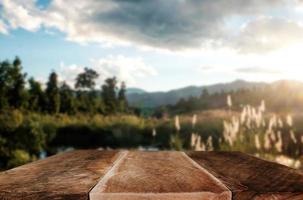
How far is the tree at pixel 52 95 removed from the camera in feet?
99.7

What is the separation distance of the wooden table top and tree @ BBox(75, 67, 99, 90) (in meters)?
51.5

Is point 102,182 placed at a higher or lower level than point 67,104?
higher

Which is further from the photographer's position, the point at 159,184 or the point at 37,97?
the point at 37,97

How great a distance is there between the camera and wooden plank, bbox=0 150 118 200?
31.5 inches

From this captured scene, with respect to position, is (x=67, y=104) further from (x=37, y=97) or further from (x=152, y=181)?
(x=152, y=181)

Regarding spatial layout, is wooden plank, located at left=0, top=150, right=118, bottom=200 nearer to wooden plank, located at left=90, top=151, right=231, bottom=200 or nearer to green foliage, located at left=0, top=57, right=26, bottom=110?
wooden plank, located at left=90, top=151, right=231, bottom=200

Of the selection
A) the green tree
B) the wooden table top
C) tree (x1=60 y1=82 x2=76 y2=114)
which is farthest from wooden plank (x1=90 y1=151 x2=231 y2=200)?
tree (x1=60 y1=82 x2=76 y2=114)

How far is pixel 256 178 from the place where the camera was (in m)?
0.95

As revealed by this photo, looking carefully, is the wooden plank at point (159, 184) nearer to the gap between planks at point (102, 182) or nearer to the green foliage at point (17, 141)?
the gap between planks at point (102, 182)

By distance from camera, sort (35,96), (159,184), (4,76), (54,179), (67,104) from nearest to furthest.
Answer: (159,184)
(54,179)
(4,76)
(35,96)
(67,104)

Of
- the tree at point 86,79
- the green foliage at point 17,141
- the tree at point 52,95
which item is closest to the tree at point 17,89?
the tree at point 52,95

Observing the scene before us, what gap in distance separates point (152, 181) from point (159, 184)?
0.03 m

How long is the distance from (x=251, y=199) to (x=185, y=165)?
1.16ft

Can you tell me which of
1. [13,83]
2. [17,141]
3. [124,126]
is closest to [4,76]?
[13,83]
